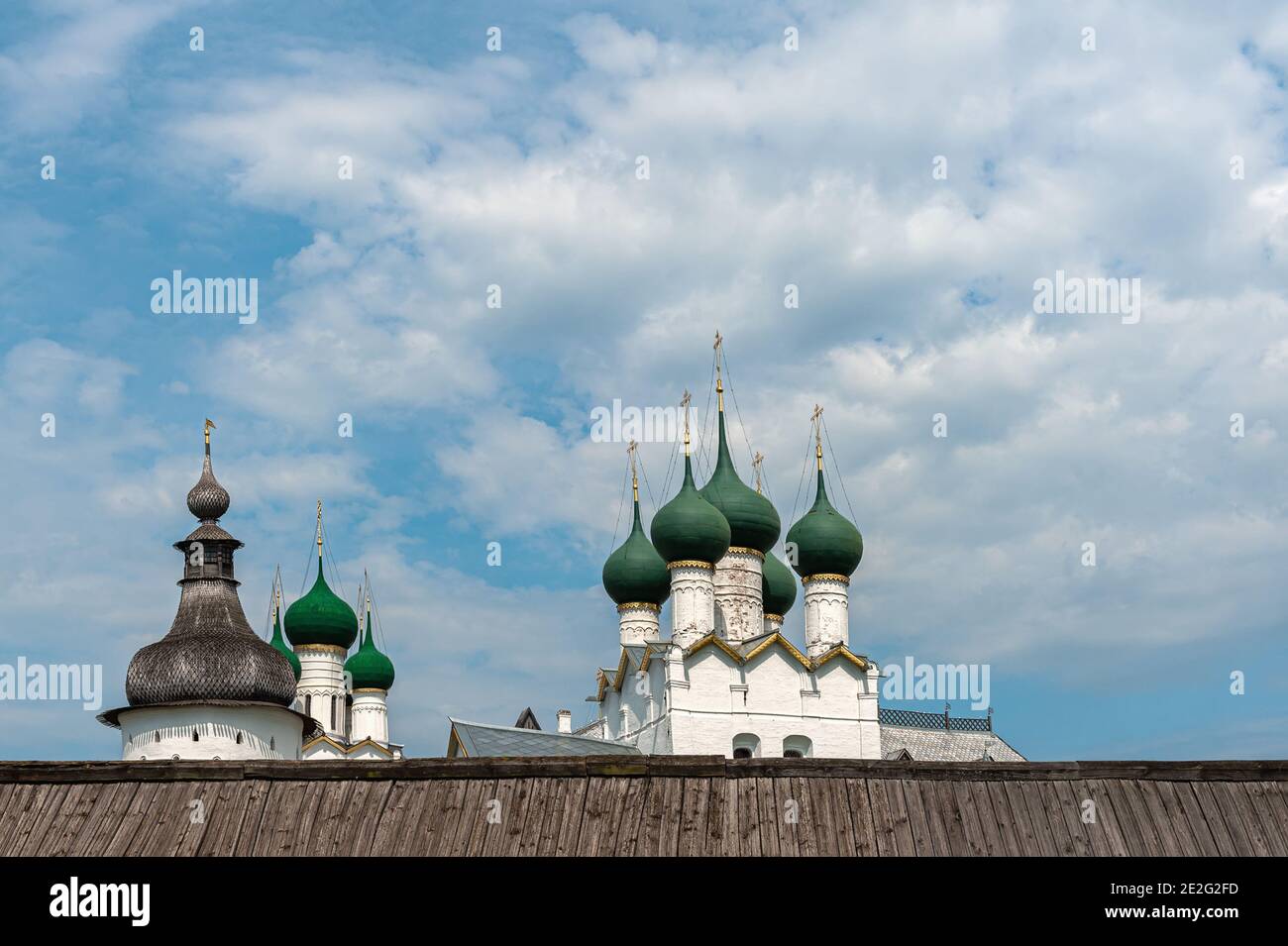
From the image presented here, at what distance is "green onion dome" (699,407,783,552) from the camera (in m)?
38.5

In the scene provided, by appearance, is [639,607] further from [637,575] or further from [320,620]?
[320,620]

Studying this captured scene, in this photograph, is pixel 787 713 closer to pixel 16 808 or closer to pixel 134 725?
pixel 134 725

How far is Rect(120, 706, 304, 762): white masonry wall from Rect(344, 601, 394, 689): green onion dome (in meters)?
16.5

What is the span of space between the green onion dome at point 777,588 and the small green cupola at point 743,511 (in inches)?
54.7

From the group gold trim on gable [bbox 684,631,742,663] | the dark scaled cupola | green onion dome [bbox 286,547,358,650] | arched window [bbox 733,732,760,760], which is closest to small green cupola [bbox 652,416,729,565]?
gold trim on gable [bbox 684,631,742,663]

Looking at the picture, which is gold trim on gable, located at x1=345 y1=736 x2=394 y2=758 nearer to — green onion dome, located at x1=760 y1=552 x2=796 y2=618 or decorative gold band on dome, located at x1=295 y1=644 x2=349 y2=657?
decorative gold band on dome, located at x1=295 y1=644 x2=349 y2=657

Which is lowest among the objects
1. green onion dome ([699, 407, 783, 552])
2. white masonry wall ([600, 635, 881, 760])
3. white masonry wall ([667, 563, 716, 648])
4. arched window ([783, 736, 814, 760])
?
arched window ([783, 736, 814, 760])

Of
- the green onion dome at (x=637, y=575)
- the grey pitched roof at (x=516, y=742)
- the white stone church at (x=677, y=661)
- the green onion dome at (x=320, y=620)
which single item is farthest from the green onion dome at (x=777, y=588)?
the green onion dome at (x=320, y=620)

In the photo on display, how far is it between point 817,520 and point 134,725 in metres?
16.0

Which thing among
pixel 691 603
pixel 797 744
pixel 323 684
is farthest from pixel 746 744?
pixel 323 684

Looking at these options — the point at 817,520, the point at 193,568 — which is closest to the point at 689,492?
the point at 817,520

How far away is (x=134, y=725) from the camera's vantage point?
2975 cm

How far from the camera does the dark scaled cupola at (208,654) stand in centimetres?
2955

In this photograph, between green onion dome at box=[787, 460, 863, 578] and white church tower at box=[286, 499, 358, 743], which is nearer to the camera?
green onion dome at box=[787, 460, 863, 578]
